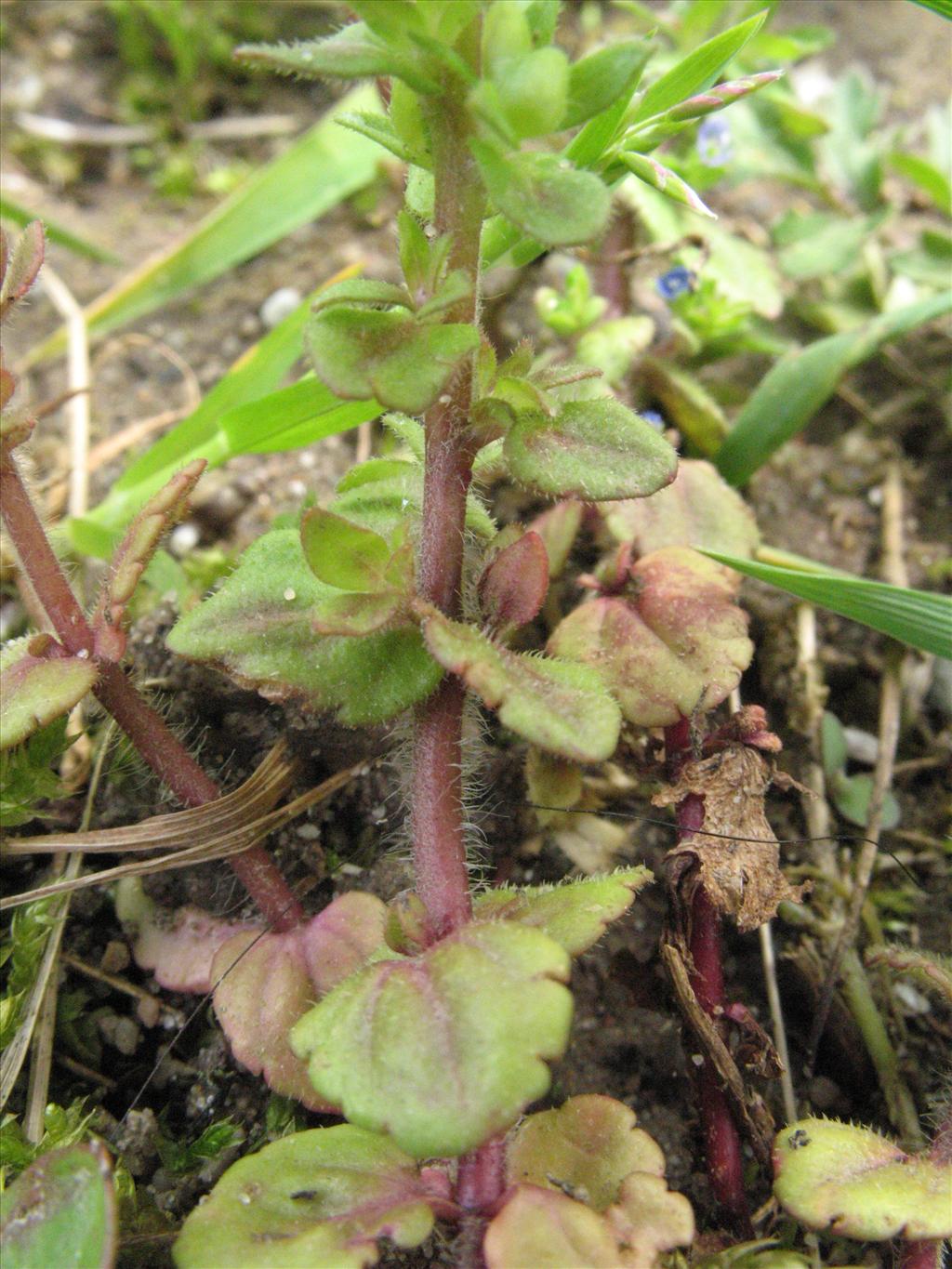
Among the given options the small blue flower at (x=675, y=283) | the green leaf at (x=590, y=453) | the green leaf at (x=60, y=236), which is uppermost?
the green leaf at (x=60, y=236)

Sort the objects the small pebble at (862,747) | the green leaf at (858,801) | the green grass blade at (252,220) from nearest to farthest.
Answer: the green leaf at (858,801)
the small pebble at (862,747)
the green grass blade at (252,220)

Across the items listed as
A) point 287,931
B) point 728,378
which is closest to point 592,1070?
point 287,931

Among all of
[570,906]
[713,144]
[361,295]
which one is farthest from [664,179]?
[713,144]

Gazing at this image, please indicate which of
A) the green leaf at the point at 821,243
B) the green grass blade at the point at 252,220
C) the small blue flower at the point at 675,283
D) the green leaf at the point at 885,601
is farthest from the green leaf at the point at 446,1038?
the green grass blade at the point at 252,220

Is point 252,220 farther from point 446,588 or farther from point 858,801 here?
point 858,801

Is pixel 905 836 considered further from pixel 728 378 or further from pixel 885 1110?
pixel 728 378

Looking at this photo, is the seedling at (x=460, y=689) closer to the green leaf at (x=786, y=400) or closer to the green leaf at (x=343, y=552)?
the green leaf at (x=343, y=552)
